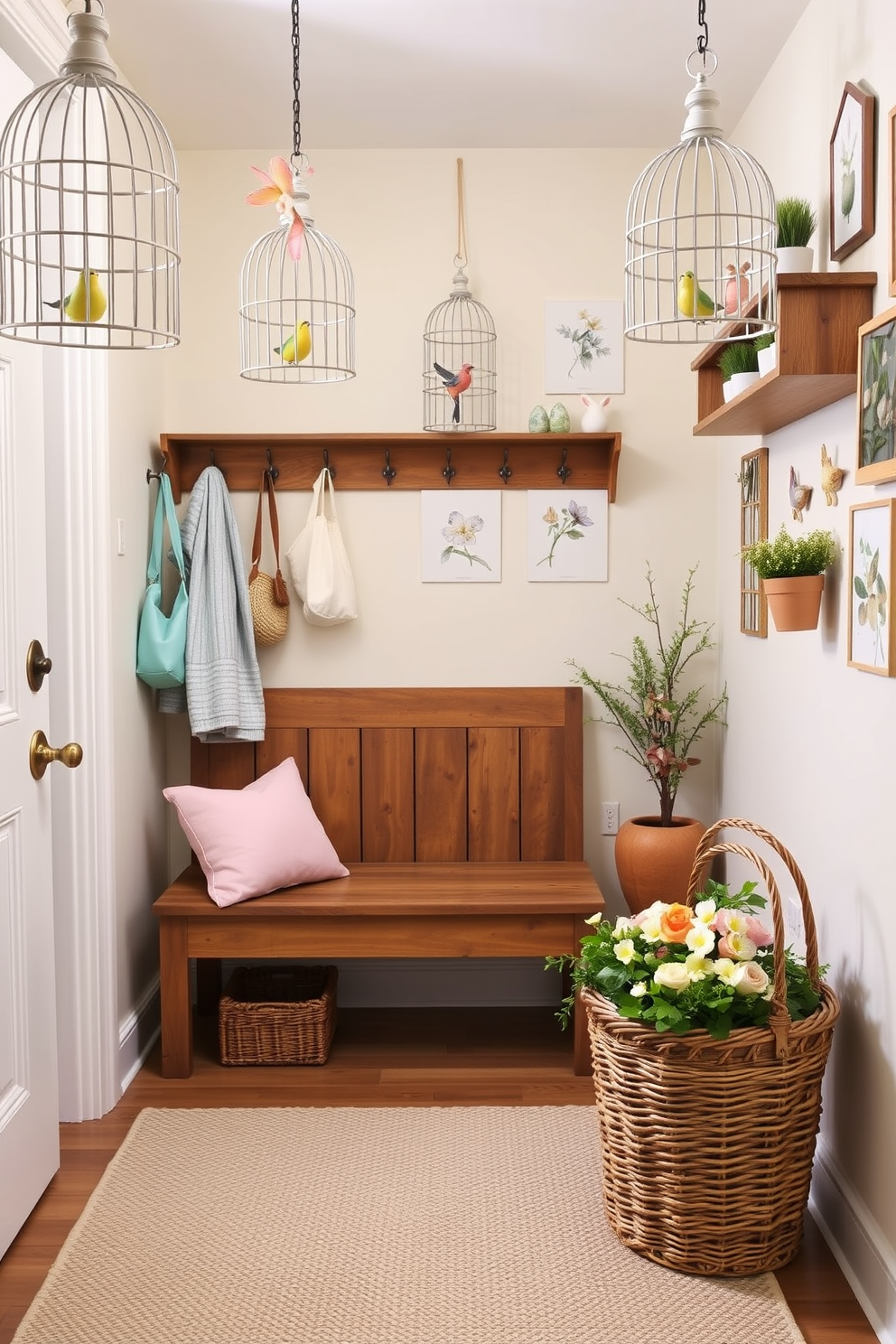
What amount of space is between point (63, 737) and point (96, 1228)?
3.47 feet

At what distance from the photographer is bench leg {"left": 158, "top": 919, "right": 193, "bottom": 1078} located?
3016 mm

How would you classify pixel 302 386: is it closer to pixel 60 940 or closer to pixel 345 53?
pixel 345 53

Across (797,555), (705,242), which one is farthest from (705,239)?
(797,555)

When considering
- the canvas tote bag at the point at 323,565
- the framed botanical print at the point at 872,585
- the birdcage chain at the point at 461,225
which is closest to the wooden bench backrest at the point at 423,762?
the canvas tote bag at the point at 323,565

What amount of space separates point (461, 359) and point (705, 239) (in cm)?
79

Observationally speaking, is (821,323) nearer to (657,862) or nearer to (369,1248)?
(657,862)

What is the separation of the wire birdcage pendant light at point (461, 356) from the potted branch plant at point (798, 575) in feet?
4.14

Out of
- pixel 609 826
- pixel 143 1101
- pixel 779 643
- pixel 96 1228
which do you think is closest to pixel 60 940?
pixel 143 1101

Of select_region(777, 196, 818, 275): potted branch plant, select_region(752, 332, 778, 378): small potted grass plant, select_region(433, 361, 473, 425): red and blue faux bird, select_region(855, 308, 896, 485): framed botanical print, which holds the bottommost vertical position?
select_region(855, 308, 896, 485): framed botanical print

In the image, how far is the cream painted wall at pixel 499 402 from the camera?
3439 millimetres

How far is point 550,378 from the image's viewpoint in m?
3.46

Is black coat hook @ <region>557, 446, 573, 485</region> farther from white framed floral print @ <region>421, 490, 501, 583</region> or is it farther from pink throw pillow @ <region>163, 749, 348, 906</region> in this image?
pink throw pillow @ <region>163, 749, 348, 906</region>

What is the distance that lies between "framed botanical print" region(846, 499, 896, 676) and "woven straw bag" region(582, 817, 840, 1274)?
39 cm

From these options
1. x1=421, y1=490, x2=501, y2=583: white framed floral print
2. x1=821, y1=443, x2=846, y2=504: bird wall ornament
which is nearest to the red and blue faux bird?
x1=421, y1=490, x2=501, y2=583: white framed floral print
